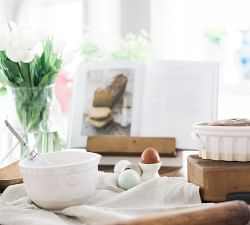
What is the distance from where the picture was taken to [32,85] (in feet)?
3.62

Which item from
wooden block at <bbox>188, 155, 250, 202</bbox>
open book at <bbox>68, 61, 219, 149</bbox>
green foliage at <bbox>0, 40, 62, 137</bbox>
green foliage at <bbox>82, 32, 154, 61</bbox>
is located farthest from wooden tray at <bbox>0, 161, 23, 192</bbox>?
green foliage at <bbox>82, 32, 154, 61</bbox>

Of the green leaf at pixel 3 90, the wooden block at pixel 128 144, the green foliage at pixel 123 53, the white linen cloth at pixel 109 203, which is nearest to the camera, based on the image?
the white linen cloth at pixel 109 203

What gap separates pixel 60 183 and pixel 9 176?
9.0 inches

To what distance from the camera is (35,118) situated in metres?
1.11

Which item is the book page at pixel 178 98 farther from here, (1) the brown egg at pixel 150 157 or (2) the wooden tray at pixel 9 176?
(2) the wooden tray at pixel 9 176

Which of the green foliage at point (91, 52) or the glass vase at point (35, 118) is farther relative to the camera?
the green foliage at point (91, 52)

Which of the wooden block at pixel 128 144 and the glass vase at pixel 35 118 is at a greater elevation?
the glass vase at pixel 35 118

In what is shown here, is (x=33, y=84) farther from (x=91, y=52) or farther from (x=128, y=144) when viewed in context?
(x=91, y=52)

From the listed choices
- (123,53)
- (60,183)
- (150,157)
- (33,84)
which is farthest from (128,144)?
(123,53)

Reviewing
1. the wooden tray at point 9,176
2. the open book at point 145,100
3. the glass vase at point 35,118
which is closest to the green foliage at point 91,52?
the open book at point 145,100

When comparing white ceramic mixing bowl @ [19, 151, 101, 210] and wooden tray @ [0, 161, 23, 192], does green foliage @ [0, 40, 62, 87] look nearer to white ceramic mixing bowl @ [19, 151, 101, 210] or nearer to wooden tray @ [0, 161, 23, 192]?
wooden tray @ [0, 161, 23, 192]

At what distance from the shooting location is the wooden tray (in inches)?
35.0

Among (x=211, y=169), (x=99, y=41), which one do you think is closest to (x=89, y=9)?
(x=99, y=41)

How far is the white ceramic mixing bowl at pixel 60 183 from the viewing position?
0.72 metres
